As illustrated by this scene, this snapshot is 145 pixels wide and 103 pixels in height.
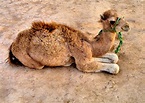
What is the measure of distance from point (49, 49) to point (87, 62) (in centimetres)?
44

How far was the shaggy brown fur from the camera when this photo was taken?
3342 mm

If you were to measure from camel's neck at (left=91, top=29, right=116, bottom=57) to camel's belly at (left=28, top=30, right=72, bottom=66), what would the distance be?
303 mm

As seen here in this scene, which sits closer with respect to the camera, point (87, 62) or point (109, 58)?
point (87, 62)

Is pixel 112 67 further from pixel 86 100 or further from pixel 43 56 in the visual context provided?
pixel 43 56

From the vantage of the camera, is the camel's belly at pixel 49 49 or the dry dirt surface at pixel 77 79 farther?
the camel's belly at pixel 49 49

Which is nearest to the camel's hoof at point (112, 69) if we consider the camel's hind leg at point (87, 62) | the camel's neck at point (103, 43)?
the camel's hind leg at point (87, 62)

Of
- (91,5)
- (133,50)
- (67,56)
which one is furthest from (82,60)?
(91,5)

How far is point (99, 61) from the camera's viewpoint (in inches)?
137

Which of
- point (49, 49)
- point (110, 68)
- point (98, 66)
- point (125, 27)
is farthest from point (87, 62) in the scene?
point (125, 27)

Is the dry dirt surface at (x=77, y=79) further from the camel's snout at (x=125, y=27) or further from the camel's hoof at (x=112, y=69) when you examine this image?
the camel's snout at (x=125, y=27)

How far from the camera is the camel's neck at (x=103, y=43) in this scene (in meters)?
3.34

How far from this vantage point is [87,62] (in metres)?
3.36

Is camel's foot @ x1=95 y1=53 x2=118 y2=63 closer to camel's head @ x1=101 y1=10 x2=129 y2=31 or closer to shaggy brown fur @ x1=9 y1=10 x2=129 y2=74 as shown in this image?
shaggy brown fur @ x1=9 y1=10 x2=129 y2=74

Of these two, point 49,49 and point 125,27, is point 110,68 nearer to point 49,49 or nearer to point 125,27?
point 125,27
